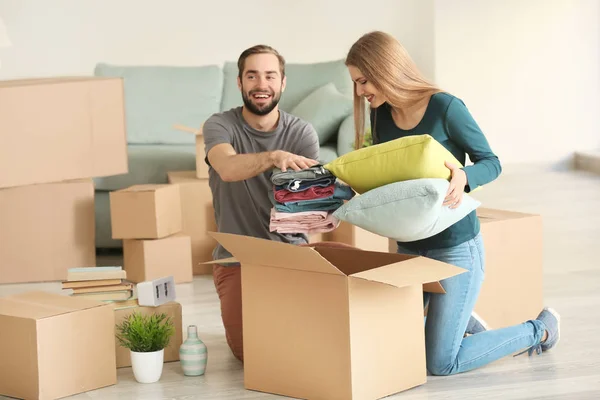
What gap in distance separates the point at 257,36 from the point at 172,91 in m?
1.61

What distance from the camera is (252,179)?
10.6ft

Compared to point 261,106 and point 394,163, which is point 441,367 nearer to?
point 394,163

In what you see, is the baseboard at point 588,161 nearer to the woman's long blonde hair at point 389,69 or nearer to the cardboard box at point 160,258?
the cardboard box at point 160,258

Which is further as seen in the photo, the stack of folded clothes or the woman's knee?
the woman's knee

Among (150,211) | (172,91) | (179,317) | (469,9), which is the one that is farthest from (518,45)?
(179,317)

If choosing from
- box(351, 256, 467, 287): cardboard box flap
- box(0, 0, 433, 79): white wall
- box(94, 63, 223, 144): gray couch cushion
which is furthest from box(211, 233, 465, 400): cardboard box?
box(0, 0, 433, 79): white wall

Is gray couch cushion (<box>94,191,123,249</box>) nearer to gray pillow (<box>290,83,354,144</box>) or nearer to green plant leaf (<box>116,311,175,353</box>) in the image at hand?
gray pillow (<box>290,83,354,144</box>)

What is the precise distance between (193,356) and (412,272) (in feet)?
2.56

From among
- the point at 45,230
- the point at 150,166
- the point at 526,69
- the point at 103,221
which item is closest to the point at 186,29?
the point at 150,166

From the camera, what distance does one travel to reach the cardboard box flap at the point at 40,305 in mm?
2865

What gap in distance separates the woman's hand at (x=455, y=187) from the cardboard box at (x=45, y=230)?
2.32m

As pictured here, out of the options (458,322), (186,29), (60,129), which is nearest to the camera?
(458,322)

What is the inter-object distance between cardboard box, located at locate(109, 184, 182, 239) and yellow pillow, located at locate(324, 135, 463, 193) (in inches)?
70.5

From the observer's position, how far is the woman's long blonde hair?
2795 millimetres
